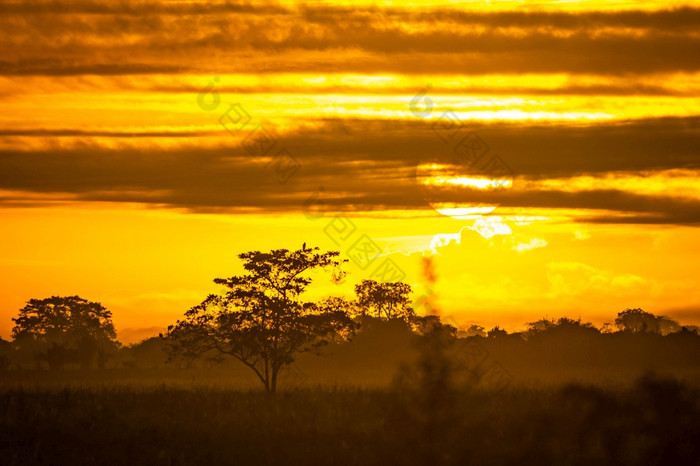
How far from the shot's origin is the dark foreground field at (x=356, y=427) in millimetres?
38844

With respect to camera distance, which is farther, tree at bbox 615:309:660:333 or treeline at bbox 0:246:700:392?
tree at bbox 615:309:660:333

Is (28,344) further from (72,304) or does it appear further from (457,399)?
(457,399)

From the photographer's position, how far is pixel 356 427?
46.7 m

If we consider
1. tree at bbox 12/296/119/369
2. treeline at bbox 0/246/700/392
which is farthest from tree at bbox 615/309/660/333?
tree at bbox 12/296/119/369

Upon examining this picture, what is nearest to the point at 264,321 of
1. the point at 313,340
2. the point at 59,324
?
the point at 313,340

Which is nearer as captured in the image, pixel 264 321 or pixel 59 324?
pixel 264 321

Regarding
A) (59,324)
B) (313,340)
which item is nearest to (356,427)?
(313,340)

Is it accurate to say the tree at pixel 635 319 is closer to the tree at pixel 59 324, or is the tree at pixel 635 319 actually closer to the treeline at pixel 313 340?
the treeline at pixel 313 340

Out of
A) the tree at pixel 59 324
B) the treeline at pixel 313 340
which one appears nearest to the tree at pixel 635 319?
the treeline at pixel 313 340

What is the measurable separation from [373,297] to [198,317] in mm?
57928

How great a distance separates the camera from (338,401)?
51.8 meters

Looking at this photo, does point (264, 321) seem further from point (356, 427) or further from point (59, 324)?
point (59, 324)

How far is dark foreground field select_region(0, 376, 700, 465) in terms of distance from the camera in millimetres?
38844

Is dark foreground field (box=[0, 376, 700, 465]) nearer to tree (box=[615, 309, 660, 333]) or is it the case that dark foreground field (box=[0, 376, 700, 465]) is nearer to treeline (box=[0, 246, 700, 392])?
treeline (box=[0, 246, 700, 392])
